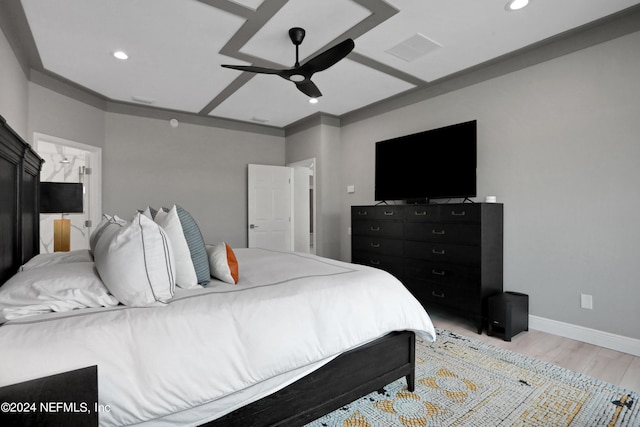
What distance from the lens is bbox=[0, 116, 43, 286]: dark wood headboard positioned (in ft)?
5.09

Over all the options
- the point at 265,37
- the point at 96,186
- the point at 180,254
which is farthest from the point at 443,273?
the point at 96,186

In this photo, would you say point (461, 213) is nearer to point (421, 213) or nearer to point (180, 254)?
point (421, 213)

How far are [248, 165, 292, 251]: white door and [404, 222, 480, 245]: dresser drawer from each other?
263 centimetres

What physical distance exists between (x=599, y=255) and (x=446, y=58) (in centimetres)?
224

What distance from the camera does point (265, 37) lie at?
9.26 feet

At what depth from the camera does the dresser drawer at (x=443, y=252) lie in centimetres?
304

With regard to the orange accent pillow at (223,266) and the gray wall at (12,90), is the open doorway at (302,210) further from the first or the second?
the orange accent pillow at (223,266)

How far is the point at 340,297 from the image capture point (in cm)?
165

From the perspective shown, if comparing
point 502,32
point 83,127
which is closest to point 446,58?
point 502,32

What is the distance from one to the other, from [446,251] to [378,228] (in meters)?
0.93

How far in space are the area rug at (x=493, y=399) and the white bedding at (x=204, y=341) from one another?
47cm

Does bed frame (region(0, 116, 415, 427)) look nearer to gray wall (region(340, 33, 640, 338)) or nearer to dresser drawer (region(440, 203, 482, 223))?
dresser drawer (region(440, 203, 482, 223))

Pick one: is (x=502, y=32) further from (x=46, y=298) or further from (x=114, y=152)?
(x=114, y=152)

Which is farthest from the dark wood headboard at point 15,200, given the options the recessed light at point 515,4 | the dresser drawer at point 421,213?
the dresser drawer at point 421,213
